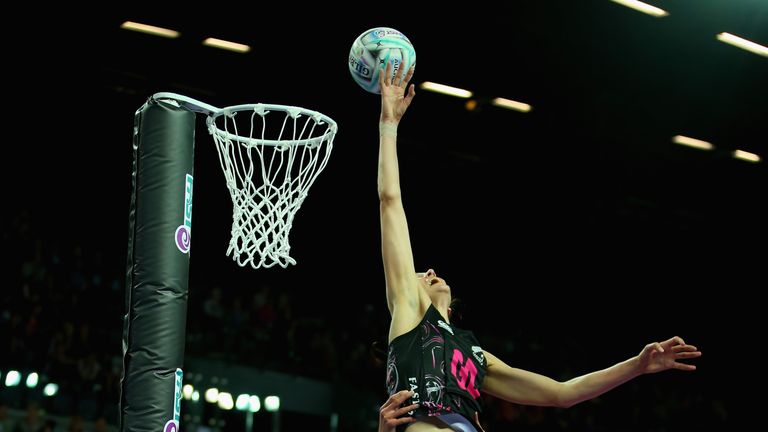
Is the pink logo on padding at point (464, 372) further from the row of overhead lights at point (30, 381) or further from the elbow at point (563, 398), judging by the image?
the row of overhead lights at point (30, 381)

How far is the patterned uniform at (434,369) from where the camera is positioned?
178 inches

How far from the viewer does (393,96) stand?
195 inches

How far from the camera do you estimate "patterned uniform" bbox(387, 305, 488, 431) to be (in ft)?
14.8

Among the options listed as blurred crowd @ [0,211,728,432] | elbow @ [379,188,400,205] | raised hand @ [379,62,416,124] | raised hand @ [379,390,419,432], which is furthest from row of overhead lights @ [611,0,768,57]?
raised hand @ [379,390,419,432]

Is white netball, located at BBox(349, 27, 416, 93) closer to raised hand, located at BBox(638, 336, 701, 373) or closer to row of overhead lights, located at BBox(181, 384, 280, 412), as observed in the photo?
raised hand, located at BBox(638, 336, 701, 373)

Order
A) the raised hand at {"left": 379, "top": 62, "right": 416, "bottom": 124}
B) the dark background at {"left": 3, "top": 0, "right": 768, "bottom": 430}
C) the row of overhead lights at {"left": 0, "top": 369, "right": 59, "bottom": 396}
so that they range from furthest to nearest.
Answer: the dark background at {"left": 3, "top": 0, "right": 768, "bottom": 430}
the row of overhead lights at {"left": 0, "top": 369, "right": 59, "bottom": 396}
the raised hand at {"left": 379, "top": 62, "right": 416, "bottom": 124}

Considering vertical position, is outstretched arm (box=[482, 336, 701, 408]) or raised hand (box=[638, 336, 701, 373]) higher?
raised hand (box=[638, 336, 701, 373])

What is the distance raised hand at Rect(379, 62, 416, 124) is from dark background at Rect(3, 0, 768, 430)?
22.6 ft

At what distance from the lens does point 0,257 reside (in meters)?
13.4

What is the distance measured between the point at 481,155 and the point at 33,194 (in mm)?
7977

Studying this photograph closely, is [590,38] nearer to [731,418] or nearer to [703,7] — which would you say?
[703,7]

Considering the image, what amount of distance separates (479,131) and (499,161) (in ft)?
Result: 4.15

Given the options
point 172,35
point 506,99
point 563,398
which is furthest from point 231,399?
point 563,398

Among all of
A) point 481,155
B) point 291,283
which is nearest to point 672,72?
point 481,155
